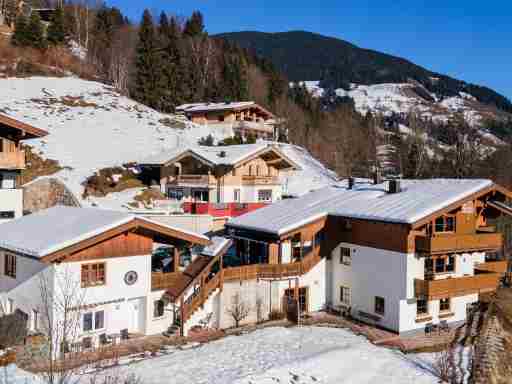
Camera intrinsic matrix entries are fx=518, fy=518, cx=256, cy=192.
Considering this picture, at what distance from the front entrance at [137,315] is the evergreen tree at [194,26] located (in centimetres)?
7957

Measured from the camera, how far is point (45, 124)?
54.4 meters

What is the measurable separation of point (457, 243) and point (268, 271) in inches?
358

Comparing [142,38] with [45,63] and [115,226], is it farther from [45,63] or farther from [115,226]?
[115,226]

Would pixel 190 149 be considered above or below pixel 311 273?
above

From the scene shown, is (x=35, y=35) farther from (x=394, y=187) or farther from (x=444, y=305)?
(x=444, y=305)

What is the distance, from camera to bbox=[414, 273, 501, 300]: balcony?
76.4ft

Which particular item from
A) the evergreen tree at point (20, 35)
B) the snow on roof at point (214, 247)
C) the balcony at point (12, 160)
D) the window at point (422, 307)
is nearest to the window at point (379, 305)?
the window at point (422, 307)

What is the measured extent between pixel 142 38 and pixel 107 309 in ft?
210

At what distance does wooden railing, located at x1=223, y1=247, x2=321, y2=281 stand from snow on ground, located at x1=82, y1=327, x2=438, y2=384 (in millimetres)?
3473

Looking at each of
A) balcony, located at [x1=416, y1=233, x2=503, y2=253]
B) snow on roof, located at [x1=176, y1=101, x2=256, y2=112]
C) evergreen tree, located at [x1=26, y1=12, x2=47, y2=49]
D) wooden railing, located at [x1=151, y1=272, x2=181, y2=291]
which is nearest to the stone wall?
wooden railing, located at [x1=151, y1=272, x2=181, y2=291]

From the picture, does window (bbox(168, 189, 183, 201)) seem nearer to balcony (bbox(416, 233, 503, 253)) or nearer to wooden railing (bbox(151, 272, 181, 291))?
wooden railing (bbox(151, 272, 181, 291))

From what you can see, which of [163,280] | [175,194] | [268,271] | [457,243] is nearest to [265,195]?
[175,194]

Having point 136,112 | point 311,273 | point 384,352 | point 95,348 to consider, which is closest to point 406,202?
point 311,273

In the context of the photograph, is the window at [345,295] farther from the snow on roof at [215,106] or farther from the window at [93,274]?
the snow on roof at [215,106]
